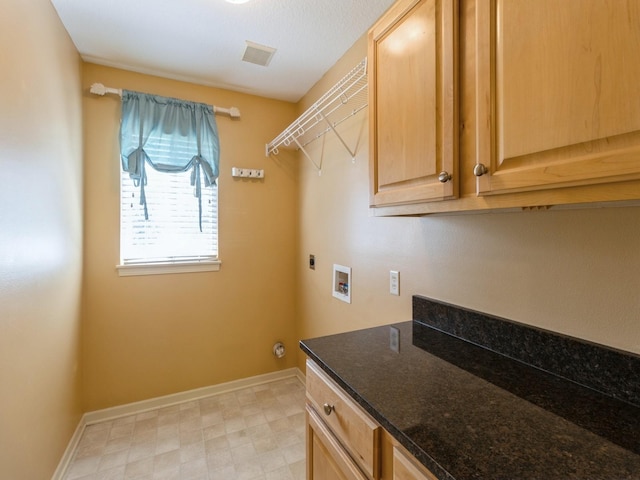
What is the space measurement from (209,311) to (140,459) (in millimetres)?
1007

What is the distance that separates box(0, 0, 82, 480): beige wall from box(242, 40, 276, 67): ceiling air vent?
101cm

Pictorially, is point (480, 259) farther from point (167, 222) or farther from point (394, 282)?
point (167, 222)

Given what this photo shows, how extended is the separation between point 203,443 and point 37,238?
1.51 metres

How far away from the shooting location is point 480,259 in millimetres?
1178

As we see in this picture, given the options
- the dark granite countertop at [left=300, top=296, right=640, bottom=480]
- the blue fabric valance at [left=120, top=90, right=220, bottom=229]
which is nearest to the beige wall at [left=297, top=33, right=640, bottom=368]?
the dark granite countertop at [left=300, top=296, right=640, bottom=480]

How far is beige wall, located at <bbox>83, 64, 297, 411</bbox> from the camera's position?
2148 mm

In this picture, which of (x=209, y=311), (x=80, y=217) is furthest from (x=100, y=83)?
(x=209, y=311)

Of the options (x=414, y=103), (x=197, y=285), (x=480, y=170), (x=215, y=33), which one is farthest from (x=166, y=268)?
(x=480, y=170)

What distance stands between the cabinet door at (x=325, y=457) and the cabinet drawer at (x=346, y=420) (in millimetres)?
27

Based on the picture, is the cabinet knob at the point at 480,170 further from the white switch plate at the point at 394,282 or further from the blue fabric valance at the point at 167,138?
the blue fabric valance at the point at 167,138

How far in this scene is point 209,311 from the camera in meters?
2.50

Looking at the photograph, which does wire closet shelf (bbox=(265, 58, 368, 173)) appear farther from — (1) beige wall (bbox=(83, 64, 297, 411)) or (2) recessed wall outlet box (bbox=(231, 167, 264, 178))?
(1) beige wall (bbox=(83, 64, 297, 411))

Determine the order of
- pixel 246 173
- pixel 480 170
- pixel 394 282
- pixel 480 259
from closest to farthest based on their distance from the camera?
1. pixel 480 170
2. pixel 480 259
3. pixel 394 282
4. pixel 246 173

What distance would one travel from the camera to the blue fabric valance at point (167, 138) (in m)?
2.17
